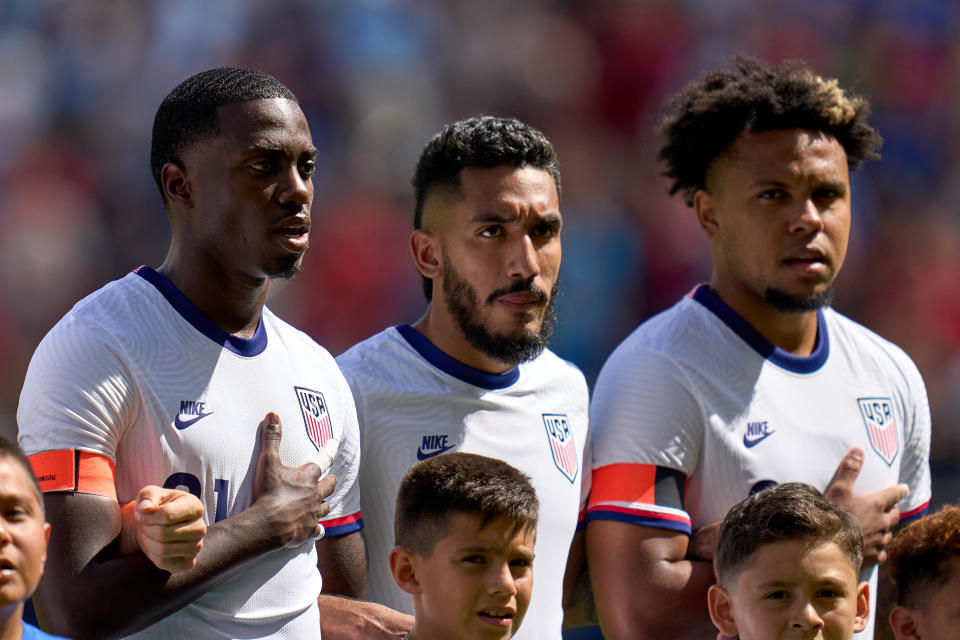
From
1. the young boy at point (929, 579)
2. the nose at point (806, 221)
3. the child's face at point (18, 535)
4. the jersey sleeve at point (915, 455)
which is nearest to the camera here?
the child's face at point (18, 535)

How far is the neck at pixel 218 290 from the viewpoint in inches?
114

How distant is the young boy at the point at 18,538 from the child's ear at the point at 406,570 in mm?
923

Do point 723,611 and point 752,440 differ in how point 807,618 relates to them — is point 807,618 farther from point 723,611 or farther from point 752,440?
point 752,440

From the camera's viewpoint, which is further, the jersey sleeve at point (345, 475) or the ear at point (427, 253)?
the ear at point (427, 253)

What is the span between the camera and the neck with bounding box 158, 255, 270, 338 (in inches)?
114

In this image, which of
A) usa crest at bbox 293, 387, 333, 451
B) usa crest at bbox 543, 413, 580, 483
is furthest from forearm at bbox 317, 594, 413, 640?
usa crest at bbox 543, 413, 580, 483

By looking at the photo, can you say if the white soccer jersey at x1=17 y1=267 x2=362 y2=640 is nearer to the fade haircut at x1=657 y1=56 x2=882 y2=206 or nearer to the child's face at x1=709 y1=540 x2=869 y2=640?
the child's face at x1=709 y1=540 x2=869 y2=640

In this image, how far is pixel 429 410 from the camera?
3.41 meters

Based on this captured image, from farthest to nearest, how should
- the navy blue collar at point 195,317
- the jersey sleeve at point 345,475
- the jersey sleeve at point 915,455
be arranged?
the jersey sleeve at point 915,455
the jersey sleeve at point 345,475
the navy blue collar at point 195,317

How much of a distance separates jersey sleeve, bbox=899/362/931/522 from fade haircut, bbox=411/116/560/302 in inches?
58.1

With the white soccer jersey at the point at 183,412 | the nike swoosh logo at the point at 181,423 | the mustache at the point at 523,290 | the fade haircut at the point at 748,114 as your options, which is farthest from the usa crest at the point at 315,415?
the fade haircut at the point at 748,114

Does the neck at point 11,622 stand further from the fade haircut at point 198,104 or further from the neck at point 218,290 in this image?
the fade haircut at point 198,104

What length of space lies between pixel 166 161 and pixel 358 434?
0.86 m

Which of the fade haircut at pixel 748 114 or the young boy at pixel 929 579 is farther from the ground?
the fade haircut at pixel 748 114
